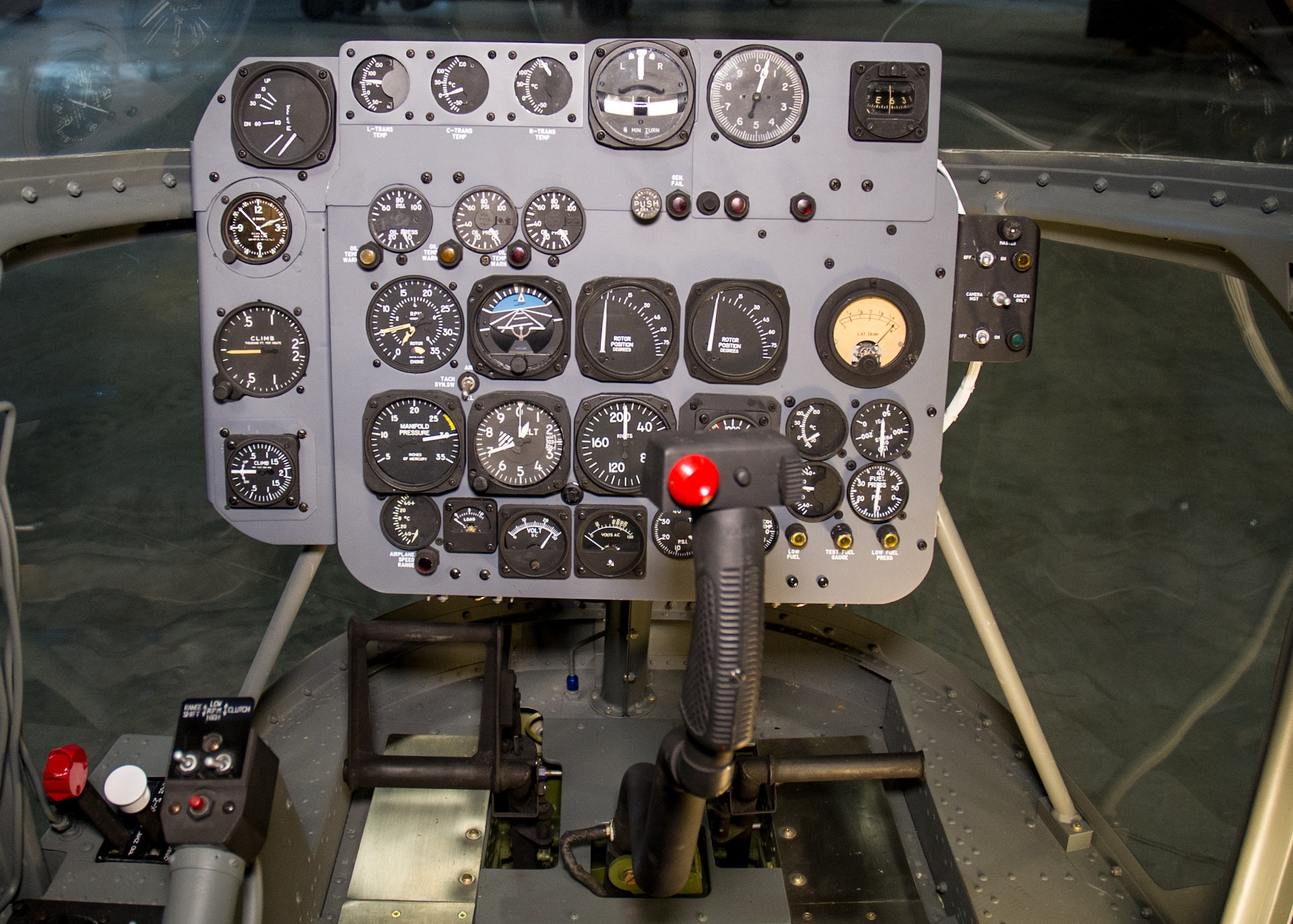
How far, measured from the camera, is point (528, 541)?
2.30m

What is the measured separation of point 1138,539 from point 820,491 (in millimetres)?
3103

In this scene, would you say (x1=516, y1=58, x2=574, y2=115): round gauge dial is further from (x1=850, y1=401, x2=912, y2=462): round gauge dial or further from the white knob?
the white knob

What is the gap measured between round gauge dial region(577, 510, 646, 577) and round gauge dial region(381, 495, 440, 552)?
38 cm

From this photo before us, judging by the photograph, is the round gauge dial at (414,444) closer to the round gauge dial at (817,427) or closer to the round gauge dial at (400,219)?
the round gauge dial at (400,219)

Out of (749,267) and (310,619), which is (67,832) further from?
(749,267)

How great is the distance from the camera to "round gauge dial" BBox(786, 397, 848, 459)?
7.38 ft

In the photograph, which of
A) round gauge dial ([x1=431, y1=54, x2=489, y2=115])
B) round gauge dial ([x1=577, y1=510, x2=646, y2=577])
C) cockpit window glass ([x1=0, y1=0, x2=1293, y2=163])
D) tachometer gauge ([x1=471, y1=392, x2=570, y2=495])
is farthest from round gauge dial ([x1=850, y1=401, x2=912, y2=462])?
cockpit window glass ([x1=0, y1=0, x2=1293, y2=163])

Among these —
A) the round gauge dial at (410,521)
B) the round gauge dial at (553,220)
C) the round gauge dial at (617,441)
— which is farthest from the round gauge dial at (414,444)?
the round gauge dial at (553,220)

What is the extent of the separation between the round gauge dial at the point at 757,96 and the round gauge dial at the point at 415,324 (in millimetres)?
797

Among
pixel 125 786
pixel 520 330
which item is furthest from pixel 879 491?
pixel 125 786

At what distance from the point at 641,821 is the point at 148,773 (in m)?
1.39

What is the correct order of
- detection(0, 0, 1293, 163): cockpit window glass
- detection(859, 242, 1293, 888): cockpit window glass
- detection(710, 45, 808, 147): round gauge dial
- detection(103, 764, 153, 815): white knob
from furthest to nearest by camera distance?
1. detection(0, 0, 1293, 163): cockpit window glass
2. detection(859, 242, 1293, 888): cockpit window glass
3. detection(710, 45, 808, 147): round gauge dial
4. detection(103, 764, 153, 815): white knob

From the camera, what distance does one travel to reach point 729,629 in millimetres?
1450

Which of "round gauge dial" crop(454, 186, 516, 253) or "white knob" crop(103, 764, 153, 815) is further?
"round gauge dial" crop(454, 186, 516, 253)
